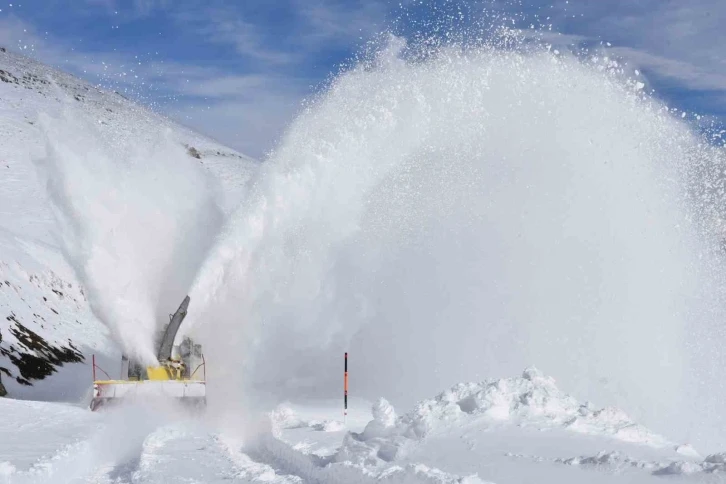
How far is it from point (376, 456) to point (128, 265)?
31.6 feet

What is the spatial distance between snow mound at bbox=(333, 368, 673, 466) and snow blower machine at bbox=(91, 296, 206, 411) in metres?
4.66

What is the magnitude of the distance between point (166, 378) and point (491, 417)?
22.5 feet

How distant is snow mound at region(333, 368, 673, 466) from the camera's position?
730 centimetres

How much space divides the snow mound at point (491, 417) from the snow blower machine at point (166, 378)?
4656mm

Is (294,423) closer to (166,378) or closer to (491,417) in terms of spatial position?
(166,378)

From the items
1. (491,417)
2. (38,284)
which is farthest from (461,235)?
(38,284)

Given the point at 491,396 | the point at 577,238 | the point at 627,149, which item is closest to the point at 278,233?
the point at 577,238

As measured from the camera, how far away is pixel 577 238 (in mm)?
16125

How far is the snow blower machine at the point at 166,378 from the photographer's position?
38.8ft

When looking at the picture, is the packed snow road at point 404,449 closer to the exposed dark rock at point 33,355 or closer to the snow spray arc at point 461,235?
the snow spray arc at point 461,235

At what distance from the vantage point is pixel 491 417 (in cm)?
809

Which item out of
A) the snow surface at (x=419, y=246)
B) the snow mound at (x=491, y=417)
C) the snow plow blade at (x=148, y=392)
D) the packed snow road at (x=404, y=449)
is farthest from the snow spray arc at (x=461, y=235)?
the snow mound at (x=491, y=417)

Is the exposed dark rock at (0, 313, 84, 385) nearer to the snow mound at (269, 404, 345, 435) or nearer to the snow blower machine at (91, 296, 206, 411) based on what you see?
the snow blower machine at (91, 296, 206, 411)

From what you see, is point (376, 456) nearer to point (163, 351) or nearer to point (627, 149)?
point (163, 351)
